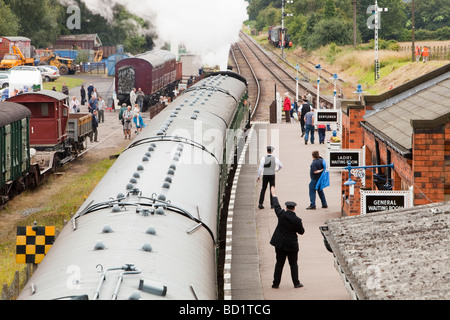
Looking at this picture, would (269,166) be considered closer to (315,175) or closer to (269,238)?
(315,175)

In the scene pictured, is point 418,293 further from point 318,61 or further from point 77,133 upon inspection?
point 318,61

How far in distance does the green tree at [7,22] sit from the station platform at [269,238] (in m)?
45.1

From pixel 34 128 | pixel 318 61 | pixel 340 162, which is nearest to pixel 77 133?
pixel 34 128

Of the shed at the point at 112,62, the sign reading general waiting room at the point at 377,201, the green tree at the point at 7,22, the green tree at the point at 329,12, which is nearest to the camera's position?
the sign reading general waiting room at the point at 377,201

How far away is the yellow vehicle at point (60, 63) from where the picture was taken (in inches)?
2648

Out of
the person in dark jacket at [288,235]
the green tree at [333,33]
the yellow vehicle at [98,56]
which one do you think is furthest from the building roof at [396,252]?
the green tree at [333,33]

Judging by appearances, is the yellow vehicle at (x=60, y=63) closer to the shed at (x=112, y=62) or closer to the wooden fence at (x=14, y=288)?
the shed at (x=112, y=62)

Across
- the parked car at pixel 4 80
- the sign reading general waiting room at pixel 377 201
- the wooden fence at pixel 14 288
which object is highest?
the parked car at pixel 4 80

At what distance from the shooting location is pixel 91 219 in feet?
29.1

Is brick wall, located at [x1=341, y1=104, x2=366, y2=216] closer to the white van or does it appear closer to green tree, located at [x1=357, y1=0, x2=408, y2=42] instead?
the white van

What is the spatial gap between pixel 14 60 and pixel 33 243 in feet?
171

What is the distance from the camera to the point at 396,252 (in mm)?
7125

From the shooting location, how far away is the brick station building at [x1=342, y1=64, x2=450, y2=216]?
11547 millimetres

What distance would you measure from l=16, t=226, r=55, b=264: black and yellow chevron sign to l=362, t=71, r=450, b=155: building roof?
5.39 meters
